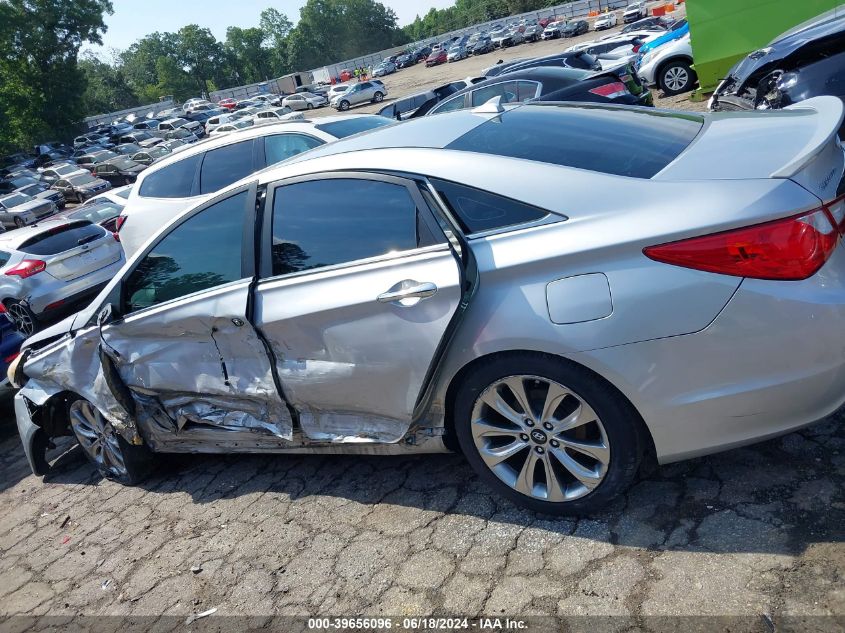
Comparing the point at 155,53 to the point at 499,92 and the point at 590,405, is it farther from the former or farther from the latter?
the point at 590,405

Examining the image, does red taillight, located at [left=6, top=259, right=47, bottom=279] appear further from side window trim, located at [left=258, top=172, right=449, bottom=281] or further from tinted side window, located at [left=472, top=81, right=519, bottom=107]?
tinted side window, located at [left=472, top=81, right=519, bottom=107]

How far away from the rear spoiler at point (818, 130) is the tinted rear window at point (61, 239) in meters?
8.90

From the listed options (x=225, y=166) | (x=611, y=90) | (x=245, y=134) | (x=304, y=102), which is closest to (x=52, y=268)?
(x=225, y=166)

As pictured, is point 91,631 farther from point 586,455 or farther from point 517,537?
point 586,455

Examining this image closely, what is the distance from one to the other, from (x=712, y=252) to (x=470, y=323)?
0.91m

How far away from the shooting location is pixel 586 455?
8.82ft

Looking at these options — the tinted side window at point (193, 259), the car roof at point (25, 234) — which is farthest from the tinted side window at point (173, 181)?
the tinted side window at point (193, 259)

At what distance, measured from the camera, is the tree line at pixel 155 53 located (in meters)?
55.8

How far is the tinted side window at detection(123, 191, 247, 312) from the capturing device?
344 cm

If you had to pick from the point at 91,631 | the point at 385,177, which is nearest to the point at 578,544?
the point at 385,177

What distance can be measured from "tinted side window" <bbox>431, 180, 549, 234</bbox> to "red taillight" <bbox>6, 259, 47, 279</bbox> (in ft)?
25.9

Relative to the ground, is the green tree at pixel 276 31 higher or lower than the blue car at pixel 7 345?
higher

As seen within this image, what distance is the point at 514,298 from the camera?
2.54 meters

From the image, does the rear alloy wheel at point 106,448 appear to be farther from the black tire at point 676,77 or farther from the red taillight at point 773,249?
the black tire at point 676,77
